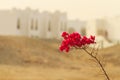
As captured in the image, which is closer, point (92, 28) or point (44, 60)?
point (44, 60)

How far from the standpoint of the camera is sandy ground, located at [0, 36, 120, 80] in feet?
91.6

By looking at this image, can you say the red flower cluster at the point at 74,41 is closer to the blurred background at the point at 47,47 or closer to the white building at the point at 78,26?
the blurred background at the point at 47,47

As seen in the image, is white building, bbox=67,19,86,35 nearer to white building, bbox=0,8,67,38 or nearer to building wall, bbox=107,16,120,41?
white building, bbox=0,8,67,38

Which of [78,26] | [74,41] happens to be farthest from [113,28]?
[74,41]

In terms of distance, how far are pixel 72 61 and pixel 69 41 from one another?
30242 mm

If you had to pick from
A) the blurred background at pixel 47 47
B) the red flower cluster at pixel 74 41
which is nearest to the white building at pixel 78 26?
the blurred background at pixel 47 47

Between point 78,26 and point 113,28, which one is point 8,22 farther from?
Answer: point 78,26

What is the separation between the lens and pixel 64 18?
55875mm

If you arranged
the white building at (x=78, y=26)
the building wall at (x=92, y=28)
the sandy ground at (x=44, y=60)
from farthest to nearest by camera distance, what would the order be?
the white building at (x=78, y=26) < the building wall at (x=92, y=28) < the sandy ground at (x=44, y=60)

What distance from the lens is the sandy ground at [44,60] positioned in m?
27.9

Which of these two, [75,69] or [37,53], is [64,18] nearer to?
[37,53]

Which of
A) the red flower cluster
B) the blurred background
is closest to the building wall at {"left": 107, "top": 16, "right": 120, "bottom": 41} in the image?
the blurred background

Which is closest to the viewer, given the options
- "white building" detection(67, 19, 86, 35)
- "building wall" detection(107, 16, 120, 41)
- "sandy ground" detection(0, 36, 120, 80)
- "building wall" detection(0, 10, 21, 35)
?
"sandy ground" detection(0, 36, 120, 80)

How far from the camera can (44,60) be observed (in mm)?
34031
